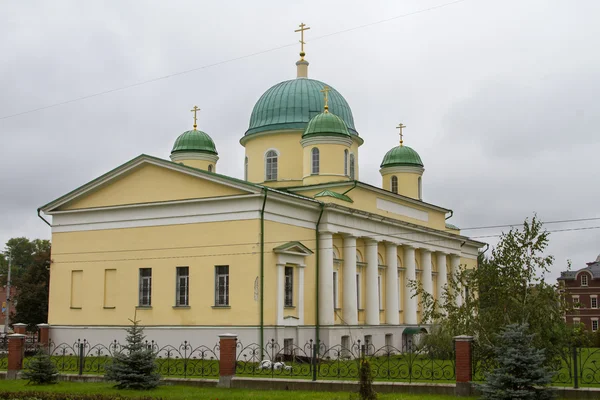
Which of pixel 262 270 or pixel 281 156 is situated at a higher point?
pixel 281 156

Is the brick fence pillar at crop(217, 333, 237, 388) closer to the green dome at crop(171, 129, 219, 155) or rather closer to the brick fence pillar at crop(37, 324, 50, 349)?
the brick fence pillar at crop(37, 324, 50, 349)

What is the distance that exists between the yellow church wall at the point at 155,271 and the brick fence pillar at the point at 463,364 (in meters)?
10.4

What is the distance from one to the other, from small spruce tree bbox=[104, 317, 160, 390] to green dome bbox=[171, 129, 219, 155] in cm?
1941

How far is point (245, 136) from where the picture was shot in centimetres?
3628

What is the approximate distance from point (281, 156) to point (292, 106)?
249cm

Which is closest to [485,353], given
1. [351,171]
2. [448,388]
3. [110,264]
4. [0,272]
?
[448,388]

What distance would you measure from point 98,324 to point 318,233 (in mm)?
9063

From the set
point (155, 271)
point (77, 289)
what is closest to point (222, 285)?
point (155, 271)

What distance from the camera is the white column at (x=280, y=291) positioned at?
26.8 m

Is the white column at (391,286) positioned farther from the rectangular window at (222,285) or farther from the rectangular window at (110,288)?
the rectangular window at (110,288)

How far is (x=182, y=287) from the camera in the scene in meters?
27.6

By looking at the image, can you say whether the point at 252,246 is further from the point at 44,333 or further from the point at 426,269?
the point at 426,269

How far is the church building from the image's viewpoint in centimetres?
2650

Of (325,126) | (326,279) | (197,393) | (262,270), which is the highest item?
(325,126)
